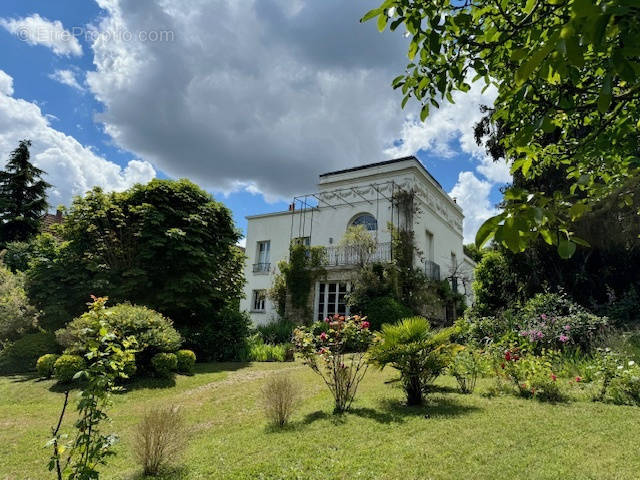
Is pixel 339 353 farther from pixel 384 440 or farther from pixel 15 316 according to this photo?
pixel 15 316

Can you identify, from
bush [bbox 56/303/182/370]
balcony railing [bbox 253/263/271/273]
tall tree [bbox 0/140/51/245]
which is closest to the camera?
bush [bbox 56/303/182/370]

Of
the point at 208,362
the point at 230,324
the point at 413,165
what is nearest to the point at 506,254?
the point at 413,165

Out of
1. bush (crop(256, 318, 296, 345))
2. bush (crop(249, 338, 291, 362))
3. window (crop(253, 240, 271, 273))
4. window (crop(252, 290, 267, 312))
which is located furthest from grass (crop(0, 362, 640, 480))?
window (crop(253, 240, 271, 273))

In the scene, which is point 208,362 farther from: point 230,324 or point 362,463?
point 362,463

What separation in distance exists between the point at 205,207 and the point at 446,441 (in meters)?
11.8

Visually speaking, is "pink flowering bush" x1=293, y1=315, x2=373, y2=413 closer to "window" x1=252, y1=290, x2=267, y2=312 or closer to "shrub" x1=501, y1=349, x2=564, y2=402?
"shrub" x1=501, y1=349, x2=564, y2=402

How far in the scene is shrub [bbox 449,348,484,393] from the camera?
7.03 metres

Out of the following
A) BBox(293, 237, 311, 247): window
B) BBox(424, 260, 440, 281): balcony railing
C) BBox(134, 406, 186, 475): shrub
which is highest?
BBox(293, 237, 311, 247): window

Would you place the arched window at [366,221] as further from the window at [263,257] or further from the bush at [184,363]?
the bush at [184,363]

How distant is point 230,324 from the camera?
43.4 ft

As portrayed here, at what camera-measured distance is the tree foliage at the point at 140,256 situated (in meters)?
12.2

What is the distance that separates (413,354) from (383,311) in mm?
9063

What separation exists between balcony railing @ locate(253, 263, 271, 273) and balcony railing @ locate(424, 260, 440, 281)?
8.59 metres

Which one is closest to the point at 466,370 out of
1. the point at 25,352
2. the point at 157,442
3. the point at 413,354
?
the point at 413,354
